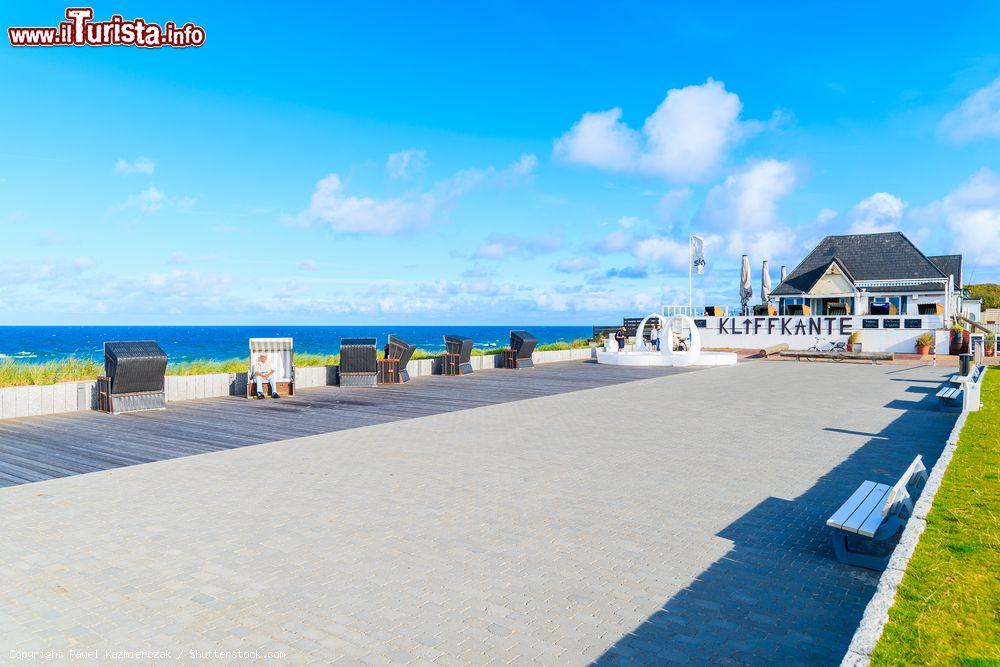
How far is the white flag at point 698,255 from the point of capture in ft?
97.7

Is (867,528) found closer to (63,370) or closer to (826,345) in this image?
(63,370)

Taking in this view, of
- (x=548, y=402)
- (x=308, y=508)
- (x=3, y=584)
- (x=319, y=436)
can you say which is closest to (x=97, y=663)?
(x=3, y=584)

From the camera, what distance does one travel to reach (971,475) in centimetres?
614

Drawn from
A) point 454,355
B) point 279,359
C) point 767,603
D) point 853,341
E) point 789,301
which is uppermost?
point 789,301

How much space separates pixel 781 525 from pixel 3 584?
5.43 meters

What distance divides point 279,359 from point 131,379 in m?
3.02

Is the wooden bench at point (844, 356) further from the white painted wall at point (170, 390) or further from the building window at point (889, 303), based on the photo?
the white painted wall at point (170, 390)

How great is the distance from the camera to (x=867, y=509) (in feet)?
15.5

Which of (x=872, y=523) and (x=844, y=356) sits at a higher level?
(x=844, y=356)

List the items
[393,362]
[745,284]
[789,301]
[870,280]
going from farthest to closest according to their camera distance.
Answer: [789,301]
[870,280]
[745,284]
[393,362]

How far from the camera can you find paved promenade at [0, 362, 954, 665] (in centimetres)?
338


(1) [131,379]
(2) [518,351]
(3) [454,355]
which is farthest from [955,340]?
(1) [131,379]

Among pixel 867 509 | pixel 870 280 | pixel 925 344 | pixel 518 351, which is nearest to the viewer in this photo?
pixel 867 509

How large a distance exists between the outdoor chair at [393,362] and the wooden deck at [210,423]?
53cm
